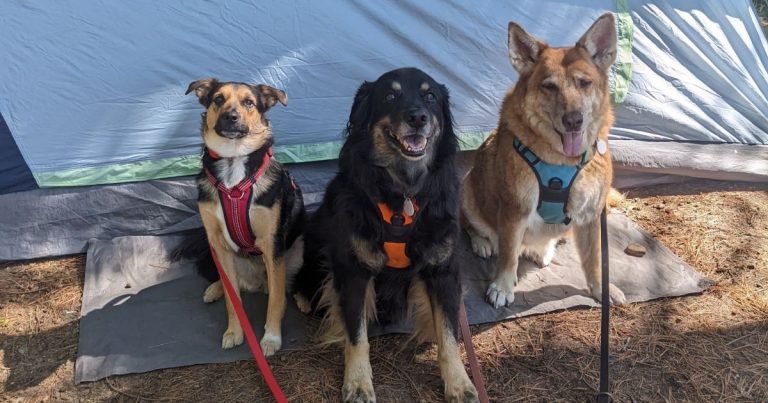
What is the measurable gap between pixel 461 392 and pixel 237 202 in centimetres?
147

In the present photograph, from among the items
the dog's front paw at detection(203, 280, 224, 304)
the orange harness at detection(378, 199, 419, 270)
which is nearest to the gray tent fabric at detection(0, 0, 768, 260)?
the dog's front paw at detection(203, 280, 224, 304)

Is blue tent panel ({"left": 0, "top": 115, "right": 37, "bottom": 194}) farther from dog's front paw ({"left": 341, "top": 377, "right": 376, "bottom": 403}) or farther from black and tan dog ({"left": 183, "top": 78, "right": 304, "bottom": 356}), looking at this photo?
dog's front paw ({"left": 341, "top": 377, "right": 376, "bottom": 403})

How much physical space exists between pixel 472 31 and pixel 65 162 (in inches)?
115

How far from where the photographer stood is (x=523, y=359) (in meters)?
2.94

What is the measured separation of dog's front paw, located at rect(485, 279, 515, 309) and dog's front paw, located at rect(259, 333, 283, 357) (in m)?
1.26

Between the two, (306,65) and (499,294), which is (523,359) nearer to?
(499,294)

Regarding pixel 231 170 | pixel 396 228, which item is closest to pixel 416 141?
pixel 396 228

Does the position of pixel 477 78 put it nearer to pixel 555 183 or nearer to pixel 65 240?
pixel 555 183

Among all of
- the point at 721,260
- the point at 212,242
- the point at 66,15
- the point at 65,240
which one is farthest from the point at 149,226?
the point at 721,260

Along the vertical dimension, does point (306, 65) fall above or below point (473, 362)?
above

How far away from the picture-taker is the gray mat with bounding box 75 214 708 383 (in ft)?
9.81

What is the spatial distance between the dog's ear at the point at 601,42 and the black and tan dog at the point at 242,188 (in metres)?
1.70

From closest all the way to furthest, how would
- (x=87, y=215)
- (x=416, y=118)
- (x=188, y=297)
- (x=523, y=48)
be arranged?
(x=416, y=118)
(x=523, y=48)
(x=188, y=297)
(x=87, y=215)

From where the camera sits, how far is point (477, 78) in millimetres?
4031
